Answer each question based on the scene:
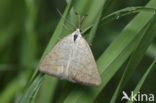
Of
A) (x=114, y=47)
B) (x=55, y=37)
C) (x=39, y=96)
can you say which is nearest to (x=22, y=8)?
(x=39, y=96)

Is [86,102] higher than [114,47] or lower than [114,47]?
lower

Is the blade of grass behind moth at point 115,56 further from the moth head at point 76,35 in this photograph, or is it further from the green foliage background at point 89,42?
the moth head at point 76,35

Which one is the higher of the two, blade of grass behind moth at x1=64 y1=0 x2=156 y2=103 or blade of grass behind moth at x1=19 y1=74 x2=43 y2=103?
blade of grass behind moth at x1=19 y1=74 x2=43 y2=103

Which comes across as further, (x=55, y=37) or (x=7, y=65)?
(x=7, y=65)

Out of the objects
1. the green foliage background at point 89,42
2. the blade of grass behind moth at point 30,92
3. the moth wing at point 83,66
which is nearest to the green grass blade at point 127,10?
the green foliage background at point 89,42

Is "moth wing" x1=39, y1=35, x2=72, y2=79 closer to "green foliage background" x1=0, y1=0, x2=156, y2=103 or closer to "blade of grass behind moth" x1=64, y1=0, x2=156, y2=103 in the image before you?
"green foliage background" x1=0, y1=0, x2=156, y2=103

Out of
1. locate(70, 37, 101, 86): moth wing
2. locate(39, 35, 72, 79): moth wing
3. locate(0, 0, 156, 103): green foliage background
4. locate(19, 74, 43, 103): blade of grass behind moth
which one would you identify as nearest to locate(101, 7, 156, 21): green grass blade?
locate(0, 0, 156, 103): green foliage background

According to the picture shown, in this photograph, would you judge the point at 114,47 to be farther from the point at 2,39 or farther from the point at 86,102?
the point at 2,39
